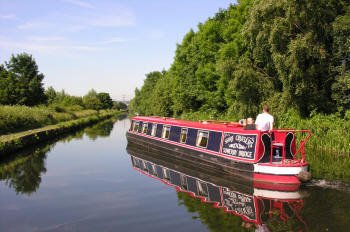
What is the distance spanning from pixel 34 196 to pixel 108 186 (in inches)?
106

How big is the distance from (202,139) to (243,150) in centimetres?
344

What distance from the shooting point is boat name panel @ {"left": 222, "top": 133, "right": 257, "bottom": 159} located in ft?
45.0

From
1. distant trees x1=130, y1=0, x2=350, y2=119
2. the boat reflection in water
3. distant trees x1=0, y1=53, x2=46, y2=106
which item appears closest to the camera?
the boat reflection in water

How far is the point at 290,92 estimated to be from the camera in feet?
72.6

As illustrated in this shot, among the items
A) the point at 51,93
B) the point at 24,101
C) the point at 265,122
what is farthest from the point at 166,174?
the point at 51,93

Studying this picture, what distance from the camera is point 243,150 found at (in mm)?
14148

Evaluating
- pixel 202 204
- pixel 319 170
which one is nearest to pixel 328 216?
pixel 202 204

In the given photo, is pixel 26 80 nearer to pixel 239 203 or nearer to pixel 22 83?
pixel 22 83

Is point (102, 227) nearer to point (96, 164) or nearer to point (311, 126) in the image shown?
point (96, 164)

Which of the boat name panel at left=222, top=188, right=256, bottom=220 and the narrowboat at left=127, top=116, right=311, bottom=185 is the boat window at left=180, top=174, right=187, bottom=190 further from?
the boat name panel at left=222, top=188, right=256, bottom=220

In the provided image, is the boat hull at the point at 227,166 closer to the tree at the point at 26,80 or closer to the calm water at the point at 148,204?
the calm water at the point at 148,204

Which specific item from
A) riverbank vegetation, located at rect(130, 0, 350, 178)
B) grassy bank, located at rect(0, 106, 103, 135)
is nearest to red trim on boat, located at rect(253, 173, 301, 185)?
riverbank vegetation, located at rect(130, 0, 350, 178)

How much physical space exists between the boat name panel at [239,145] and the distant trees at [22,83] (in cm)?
3519

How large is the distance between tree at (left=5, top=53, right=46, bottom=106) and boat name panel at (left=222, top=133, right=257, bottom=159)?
36.4 meters
